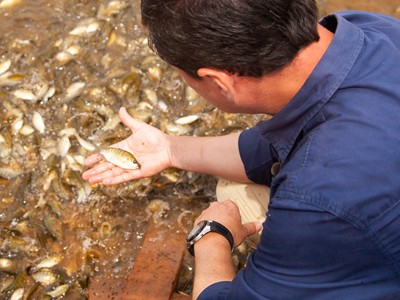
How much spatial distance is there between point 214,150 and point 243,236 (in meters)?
0.61

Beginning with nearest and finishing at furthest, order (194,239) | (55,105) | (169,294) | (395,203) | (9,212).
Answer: (395,203) < (194,239) < (169,294) < (9,212) < (55,105)

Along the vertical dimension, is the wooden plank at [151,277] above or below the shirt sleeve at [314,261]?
below

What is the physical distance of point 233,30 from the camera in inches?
77.1

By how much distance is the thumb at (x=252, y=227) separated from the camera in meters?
2.83

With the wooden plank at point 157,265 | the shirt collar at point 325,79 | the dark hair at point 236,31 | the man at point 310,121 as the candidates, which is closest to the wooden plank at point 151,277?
the wooden plank at point 157,265

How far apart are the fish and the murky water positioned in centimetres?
55

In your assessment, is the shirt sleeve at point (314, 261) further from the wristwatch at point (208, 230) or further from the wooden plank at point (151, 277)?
the wooden plank at point (151, 277)

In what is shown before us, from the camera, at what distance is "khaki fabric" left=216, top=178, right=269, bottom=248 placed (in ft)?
10.4

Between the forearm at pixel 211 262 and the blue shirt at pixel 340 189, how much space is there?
0.32 metres

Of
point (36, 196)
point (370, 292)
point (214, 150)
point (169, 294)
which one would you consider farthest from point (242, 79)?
point (36, 196)

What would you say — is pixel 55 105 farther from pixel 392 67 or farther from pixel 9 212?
pixel 392 67

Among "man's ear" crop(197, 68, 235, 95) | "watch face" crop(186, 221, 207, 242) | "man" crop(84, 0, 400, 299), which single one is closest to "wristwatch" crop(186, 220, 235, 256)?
"watch face" crop(186, 221, 207, 242)

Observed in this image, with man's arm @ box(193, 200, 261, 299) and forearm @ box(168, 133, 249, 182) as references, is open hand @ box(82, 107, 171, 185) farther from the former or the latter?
man's arm @ box(193, 200, 261, 299)

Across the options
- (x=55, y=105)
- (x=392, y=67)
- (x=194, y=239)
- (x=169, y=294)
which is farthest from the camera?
(x=55, y=105)
